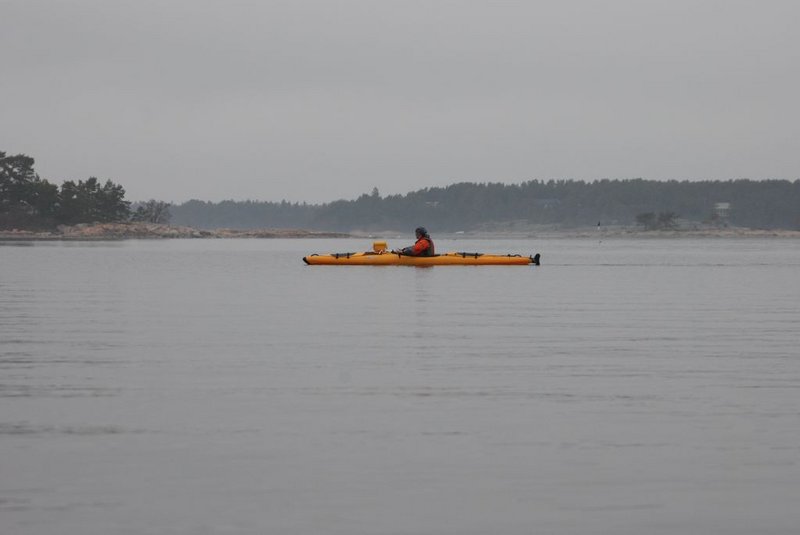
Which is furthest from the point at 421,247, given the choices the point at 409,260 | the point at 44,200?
the point at 44,200

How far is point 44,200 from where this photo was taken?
15388 cm

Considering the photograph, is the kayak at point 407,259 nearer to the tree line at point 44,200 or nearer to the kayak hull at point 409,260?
the kayak hull at point 409,260

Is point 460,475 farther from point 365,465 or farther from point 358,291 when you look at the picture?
point 358,291

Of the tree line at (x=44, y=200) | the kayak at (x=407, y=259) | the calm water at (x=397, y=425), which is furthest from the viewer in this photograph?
the tree line at (x=44, y=200)

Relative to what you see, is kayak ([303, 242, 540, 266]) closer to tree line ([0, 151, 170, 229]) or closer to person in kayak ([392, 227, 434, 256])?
person in kayak ([392, 227, 434, 256])

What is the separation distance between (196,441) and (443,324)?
1528cm

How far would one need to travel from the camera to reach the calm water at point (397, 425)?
9711 mm

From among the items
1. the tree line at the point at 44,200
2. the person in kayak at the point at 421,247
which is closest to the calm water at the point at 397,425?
the person in kayak at the point at 421,247

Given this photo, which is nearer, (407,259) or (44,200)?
(407,259)

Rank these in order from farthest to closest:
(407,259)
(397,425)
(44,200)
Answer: (44,200)
(407,259)
(397,425)

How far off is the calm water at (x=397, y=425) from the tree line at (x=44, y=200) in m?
129

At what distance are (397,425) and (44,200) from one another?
148 meters

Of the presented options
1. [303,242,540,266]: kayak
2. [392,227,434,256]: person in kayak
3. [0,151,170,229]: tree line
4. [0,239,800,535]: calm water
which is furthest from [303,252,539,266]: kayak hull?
→ [0,151,170,229]: tree line

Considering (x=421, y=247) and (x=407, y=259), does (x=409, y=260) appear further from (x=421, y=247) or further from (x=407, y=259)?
(x=421, y=247)
